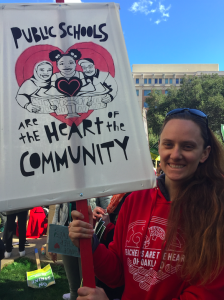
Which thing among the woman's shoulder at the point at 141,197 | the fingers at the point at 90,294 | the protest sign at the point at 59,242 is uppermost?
the woman's shoulder at the point at 141,197

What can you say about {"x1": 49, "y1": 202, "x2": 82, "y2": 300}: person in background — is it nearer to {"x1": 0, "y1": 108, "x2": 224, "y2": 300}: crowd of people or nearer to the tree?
{"x1": 0, "y1": 108, "x2": 224, "y2": 300}: crowd of people

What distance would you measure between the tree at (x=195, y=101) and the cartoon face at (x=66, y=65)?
79.0 feet

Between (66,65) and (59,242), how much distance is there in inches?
48.7

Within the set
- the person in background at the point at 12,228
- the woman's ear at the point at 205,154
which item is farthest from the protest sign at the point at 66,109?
the person in background at the point at 12,228

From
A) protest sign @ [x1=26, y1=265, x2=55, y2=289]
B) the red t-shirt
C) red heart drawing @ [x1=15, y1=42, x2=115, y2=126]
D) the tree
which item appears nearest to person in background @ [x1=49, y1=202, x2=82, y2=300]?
protest sign @ [x1=26, y1=265, x2=55, y2=289]

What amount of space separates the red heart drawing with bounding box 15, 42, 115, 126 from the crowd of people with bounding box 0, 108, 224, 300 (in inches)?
17.7

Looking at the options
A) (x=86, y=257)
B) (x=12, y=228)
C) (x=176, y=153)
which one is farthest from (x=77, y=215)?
(x=12, y=228)

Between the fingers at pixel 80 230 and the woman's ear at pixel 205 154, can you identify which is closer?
the fingers at pixel 80 230

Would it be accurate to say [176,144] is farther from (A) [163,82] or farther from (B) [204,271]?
(A) [163,82]

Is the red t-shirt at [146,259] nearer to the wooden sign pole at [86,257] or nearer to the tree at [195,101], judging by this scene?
the wooden sign pole at [86,257]

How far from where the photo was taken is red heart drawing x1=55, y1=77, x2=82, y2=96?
1.19m

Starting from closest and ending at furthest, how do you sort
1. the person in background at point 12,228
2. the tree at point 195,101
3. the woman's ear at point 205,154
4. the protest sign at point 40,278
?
the woman's ear at point 205,154
the protest sign at point 40,278
the person in background at point 12,228
the tree at point 195,101

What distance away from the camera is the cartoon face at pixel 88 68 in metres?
1.23

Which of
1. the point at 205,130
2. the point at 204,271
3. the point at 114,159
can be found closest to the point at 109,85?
the point at 114,159
